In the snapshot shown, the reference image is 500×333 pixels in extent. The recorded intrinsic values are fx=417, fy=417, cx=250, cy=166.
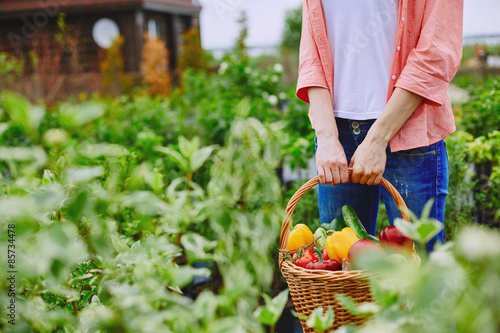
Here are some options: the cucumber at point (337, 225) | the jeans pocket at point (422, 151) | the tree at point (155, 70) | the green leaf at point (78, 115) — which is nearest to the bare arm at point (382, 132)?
the jeans pocket at point (422, 151)

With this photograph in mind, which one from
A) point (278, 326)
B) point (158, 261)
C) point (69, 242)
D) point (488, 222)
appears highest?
point (69, 242)

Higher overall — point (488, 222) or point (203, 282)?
point (488, 222)

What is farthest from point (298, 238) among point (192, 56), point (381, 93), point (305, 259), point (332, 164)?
point (192, 56)

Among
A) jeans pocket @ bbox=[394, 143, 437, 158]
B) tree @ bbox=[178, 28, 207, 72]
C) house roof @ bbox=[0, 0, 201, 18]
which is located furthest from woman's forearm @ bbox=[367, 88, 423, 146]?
house roof @ bbox=[0, 0, 201, 18]

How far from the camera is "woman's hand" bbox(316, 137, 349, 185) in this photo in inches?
54.9

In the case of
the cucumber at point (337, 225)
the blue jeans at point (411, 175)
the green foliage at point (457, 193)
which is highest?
the blue jeans at point (411, 175)

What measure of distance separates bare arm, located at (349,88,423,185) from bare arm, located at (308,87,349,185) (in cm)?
6

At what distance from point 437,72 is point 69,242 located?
Result: 3.95ft

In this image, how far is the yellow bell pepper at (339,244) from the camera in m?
1.35

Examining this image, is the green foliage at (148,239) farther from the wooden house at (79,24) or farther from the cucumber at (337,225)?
the wooden house at (79,24)

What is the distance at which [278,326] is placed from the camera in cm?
211

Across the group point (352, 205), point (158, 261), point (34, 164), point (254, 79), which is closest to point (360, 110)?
point (352, 205)

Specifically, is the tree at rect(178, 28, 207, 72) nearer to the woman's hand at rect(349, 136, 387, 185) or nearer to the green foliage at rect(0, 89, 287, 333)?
the woman's hand at rect(349, 136, 387, 185)

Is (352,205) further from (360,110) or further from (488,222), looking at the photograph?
(488,222)
